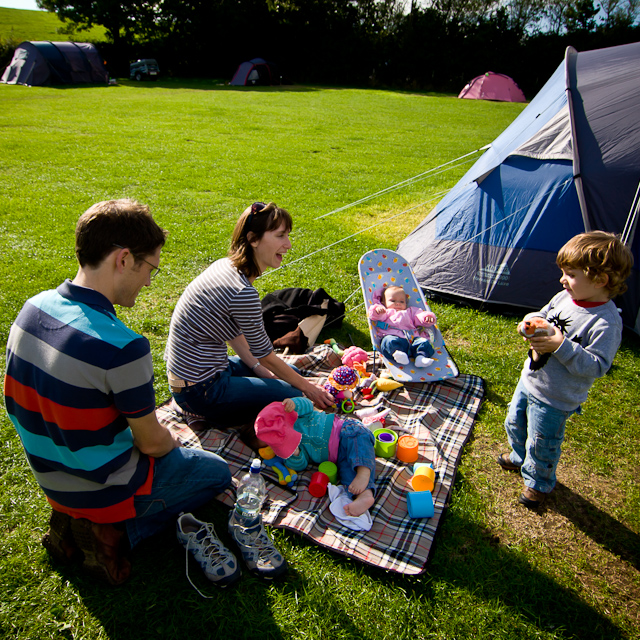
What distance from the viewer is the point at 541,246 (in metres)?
4.73

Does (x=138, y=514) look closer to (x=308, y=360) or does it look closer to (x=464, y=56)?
(x=308, y=360)

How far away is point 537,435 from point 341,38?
34042 millimetres

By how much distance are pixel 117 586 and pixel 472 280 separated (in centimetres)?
428

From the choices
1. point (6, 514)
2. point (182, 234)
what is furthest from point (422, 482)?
point (182, 234)

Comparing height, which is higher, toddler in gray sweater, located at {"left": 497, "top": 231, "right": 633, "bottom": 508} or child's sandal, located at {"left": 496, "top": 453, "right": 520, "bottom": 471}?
toddler in gray sweater, located at {"left": 497, "top": 231, "right": 633, "bottom": 508}

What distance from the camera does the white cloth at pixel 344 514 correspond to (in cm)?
261

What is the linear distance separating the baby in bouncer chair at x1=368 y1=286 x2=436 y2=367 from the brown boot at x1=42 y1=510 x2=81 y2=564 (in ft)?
8.70

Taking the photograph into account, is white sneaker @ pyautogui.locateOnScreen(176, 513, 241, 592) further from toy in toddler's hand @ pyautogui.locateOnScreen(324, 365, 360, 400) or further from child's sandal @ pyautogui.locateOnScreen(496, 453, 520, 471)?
child's sandal @ pyautogui.locateOnScreen(496, 453, 520, 471)

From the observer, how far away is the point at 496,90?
2531 centimetres

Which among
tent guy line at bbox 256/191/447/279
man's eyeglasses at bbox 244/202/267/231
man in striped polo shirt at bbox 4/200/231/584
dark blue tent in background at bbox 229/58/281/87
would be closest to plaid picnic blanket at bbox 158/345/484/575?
man in striped polo shirt at bbox 4/200/231/584

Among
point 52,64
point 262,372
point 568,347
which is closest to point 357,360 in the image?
point 262,372

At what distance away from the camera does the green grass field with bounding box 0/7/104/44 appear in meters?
31.9

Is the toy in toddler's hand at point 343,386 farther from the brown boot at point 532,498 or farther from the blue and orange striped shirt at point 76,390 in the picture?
the blue and orange striped shirt at point 76,390

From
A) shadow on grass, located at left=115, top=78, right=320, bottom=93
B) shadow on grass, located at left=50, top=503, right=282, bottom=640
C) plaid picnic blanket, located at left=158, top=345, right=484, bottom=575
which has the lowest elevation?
shadow on grass, located at left=50, top=503, right=282, bottom=640
